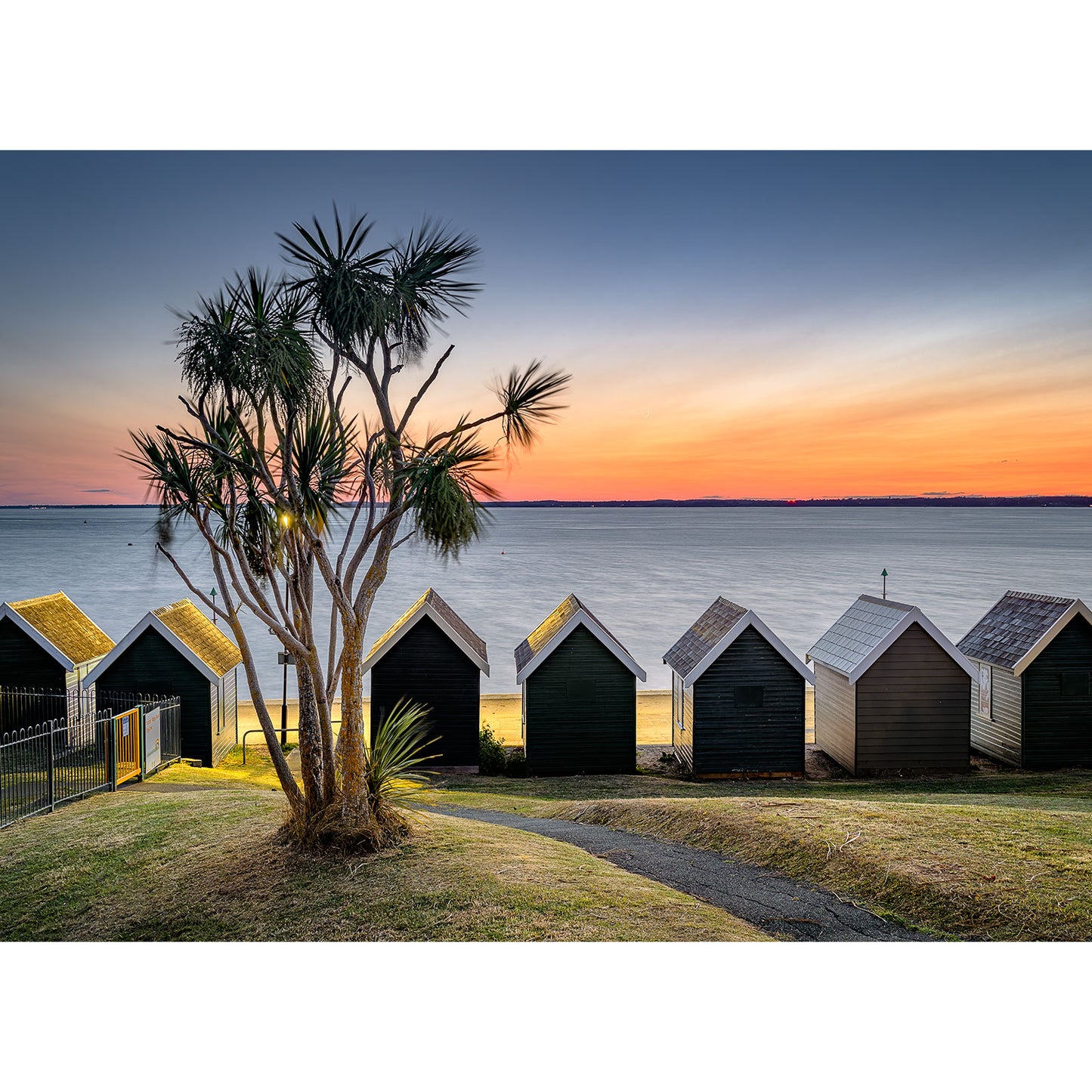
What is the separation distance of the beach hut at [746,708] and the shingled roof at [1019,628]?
4757 millimetres

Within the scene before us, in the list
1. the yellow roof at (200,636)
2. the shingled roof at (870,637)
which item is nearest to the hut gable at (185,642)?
the yellow roof at (200,636)

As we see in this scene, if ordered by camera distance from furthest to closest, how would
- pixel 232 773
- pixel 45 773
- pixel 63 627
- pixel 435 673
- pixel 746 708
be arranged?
pixel 63 627 < pixel 232 773 < pixel 435 673 < pixel 746 708 < pixel 45 773

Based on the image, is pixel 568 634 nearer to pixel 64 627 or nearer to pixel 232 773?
pixel 232 773

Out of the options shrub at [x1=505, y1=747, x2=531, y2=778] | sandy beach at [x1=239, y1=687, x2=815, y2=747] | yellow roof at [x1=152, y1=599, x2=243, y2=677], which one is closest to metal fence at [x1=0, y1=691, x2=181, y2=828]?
yellow roof at [x1=152, y1=599, x2=243, y2=677]

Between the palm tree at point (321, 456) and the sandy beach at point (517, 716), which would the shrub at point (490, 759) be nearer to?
the sandy beach at point (517, 716)

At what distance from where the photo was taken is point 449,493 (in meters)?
6.48

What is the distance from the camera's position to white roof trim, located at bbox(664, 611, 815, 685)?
15180mm

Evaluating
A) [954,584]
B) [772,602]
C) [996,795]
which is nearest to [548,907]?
[996,795]

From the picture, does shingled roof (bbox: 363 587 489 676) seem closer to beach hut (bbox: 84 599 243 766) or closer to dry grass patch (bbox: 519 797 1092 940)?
beach hut (bbox: 84 599 243 766)

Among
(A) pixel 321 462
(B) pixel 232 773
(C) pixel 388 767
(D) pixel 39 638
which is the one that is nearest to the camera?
(A) pixel 321 462

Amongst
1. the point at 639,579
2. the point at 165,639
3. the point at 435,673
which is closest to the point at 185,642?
the point at 165,639

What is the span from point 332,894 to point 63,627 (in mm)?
15143

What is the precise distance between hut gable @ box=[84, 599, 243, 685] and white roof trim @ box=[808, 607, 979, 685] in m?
14.1

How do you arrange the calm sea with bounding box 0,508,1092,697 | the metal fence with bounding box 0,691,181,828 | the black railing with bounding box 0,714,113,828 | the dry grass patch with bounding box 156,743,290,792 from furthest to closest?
the calm sea with bounding box 0,508,1092,697 < the dry grass patch with bounding box 156,743,290,792 < the metal fence with bounding box 0,691,181,828 < the black railing with bounding box 0,714,113,828
